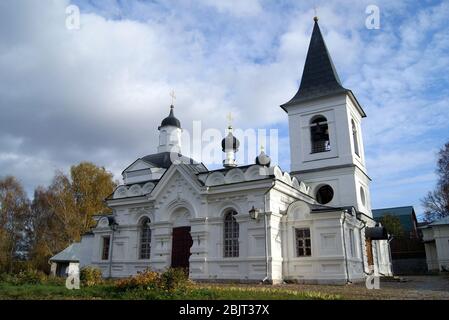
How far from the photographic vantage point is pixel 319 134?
24422 millimetres

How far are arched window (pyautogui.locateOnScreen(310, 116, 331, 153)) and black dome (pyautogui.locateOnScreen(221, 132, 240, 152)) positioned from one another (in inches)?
197

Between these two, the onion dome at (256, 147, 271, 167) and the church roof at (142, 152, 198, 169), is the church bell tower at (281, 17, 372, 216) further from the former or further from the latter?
the church roof at (142, 152, 198, 169)

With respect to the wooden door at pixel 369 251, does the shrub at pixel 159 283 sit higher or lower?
lower

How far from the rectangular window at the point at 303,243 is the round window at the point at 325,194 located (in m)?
5.45

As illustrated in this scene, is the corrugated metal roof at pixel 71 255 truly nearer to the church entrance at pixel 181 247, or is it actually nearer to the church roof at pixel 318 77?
the church entrance at pixel 181 247

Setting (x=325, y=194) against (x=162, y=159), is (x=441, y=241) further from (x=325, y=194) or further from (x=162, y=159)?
(x=162, y=159)

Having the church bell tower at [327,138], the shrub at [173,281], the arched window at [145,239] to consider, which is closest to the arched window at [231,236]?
the arched window at [145,239]

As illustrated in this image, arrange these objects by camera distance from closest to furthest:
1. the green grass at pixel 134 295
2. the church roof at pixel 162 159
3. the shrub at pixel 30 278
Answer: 1. the green grass at pixel 134 295
2. the shrub at pixel 30 278
3. the church roof at pixel 162 159

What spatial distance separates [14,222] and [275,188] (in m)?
29.0

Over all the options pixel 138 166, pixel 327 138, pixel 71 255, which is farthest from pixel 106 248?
pixel 327 138

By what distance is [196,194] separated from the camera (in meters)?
20.0

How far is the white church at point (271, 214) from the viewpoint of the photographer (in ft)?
58.2

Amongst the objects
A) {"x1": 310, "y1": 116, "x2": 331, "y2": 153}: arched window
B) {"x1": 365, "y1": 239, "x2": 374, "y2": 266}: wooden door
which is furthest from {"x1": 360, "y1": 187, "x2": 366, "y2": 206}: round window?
{"x1": 310, "y1": 116, "x2": 331, "y2": 153}: arched window
